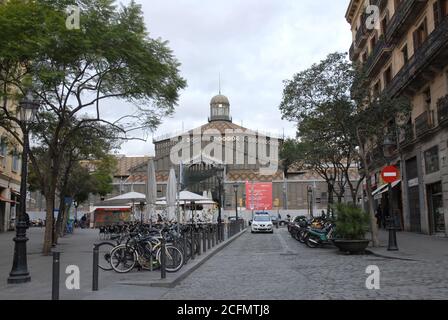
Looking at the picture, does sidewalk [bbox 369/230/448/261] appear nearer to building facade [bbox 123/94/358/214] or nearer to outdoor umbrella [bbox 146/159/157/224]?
outdoor umbrella [bbox 146/159/157/224]

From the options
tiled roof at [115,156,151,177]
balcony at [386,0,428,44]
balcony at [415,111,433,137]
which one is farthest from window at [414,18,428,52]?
tiled roof at [115,156,151,177]

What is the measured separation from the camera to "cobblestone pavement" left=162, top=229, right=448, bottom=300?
9.92m

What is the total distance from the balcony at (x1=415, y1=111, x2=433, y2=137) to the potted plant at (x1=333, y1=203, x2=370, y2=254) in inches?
392

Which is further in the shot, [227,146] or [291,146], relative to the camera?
[227,146]

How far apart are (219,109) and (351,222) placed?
3771 inches

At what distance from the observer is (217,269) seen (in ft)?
50.2

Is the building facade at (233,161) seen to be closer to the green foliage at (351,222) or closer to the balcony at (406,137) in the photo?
the balcony at (406,137)

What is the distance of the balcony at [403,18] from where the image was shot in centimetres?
2719

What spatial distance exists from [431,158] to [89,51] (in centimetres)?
1886

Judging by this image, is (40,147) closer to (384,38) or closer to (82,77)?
(82,77)

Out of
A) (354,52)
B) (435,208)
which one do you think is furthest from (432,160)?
(354,52)
